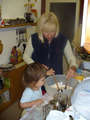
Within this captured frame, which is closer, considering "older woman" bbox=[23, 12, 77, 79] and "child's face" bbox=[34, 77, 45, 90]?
"child's face" bbox=[34, 77, 45, 90]

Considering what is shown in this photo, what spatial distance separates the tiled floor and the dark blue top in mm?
846

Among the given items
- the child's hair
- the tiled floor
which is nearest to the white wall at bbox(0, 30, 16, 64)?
the tiled floor

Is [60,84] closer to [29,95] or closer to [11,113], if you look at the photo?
[29,95]

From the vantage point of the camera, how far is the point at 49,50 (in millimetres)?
1552

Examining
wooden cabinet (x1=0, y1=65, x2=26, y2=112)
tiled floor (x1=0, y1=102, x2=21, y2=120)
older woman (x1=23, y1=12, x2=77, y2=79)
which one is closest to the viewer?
older woman (x1=23, y1=12, x2=77, y2=79)

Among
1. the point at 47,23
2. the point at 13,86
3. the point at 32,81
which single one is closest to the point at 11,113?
the point at 13,86

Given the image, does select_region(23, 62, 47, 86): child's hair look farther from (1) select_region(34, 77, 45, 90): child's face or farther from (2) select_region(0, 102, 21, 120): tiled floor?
(2) select_region(0, 102, 21, 120): tiled floor

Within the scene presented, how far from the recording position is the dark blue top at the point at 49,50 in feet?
5.02

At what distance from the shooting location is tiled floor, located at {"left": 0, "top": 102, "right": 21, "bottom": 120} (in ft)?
6.92

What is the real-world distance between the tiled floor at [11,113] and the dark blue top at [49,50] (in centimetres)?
85

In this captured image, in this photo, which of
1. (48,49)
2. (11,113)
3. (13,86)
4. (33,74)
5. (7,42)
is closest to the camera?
(33,74)

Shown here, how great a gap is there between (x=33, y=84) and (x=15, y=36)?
5.03 feet

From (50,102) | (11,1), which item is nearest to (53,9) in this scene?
(11,1)

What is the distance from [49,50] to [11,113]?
1.11 meters
